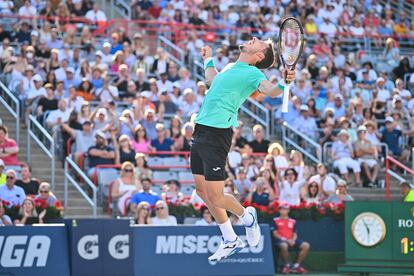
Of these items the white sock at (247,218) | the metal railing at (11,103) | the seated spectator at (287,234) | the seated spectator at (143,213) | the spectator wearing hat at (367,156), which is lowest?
the seated spectator at (287,234)

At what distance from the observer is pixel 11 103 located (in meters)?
23.7

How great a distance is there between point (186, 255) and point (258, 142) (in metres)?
7.38

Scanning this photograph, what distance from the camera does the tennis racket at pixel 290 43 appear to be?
41.4ft

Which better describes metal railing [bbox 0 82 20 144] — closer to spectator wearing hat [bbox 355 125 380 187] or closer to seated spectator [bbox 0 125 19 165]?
seated spectator [bbox 0 125 19 165]

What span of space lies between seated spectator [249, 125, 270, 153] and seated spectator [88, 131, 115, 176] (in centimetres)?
344

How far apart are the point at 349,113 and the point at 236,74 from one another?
44.2 ft

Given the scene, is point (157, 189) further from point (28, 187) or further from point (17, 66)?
point (17, 66)

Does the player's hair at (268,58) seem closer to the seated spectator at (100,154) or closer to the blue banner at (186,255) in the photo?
the blue banner at (186,255)

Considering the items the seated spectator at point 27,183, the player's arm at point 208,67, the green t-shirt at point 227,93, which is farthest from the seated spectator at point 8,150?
the green t-shirt at point 227,93

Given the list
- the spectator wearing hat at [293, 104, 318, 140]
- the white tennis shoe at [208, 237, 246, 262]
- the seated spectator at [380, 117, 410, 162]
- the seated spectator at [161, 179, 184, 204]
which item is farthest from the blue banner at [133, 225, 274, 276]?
the seated spectator at [380, 117, 410, 162]

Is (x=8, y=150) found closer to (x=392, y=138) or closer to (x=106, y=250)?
(x=106, y=250)

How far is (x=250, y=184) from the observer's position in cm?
2205

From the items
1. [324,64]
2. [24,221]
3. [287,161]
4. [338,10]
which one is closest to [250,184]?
[287,161]

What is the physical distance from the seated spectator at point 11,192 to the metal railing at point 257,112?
7.27 m
